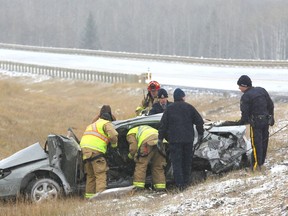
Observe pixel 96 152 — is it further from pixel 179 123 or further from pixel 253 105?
pixel 253 105

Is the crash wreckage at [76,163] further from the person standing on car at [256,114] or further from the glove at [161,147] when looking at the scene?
the person standing on car at [256,114]

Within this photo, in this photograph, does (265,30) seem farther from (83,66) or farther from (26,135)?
(26,135)

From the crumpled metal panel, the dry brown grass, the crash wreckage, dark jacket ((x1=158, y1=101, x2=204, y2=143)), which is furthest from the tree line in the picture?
dark jacket ((x1=158, y1=101, x2=204, y2=143))

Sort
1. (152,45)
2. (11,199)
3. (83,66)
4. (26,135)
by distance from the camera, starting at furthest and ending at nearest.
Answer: (152,45) < (83,66) < (26,135) < (11,199)

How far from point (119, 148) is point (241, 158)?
6.49 feet

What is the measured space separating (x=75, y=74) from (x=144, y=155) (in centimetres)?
2560

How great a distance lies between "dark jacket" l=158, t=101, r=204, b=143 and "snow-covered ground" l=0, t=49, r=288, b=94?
14452 millimetres

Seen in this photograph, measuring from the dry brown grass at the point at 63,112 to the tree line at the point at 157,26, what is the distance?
47801mm

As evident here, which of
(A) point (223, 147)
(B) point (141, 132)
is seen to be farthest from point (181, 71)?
(B) point (141, 132)

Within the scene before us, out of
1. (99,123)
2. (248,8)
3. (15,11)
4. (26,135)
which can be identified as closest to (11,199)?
(99,123)

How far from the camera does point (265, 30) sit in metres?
76.6

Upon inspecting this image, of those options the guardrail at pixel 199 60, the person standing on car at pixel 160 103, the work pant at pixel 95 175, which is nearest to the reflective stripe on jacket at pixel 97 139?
the work pant at pixel 95 175

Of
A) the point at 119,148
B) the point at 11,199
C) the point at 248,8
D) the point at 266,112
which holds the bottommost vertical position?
the point at 11,199

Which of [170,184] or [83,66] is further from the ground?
[83,66]
